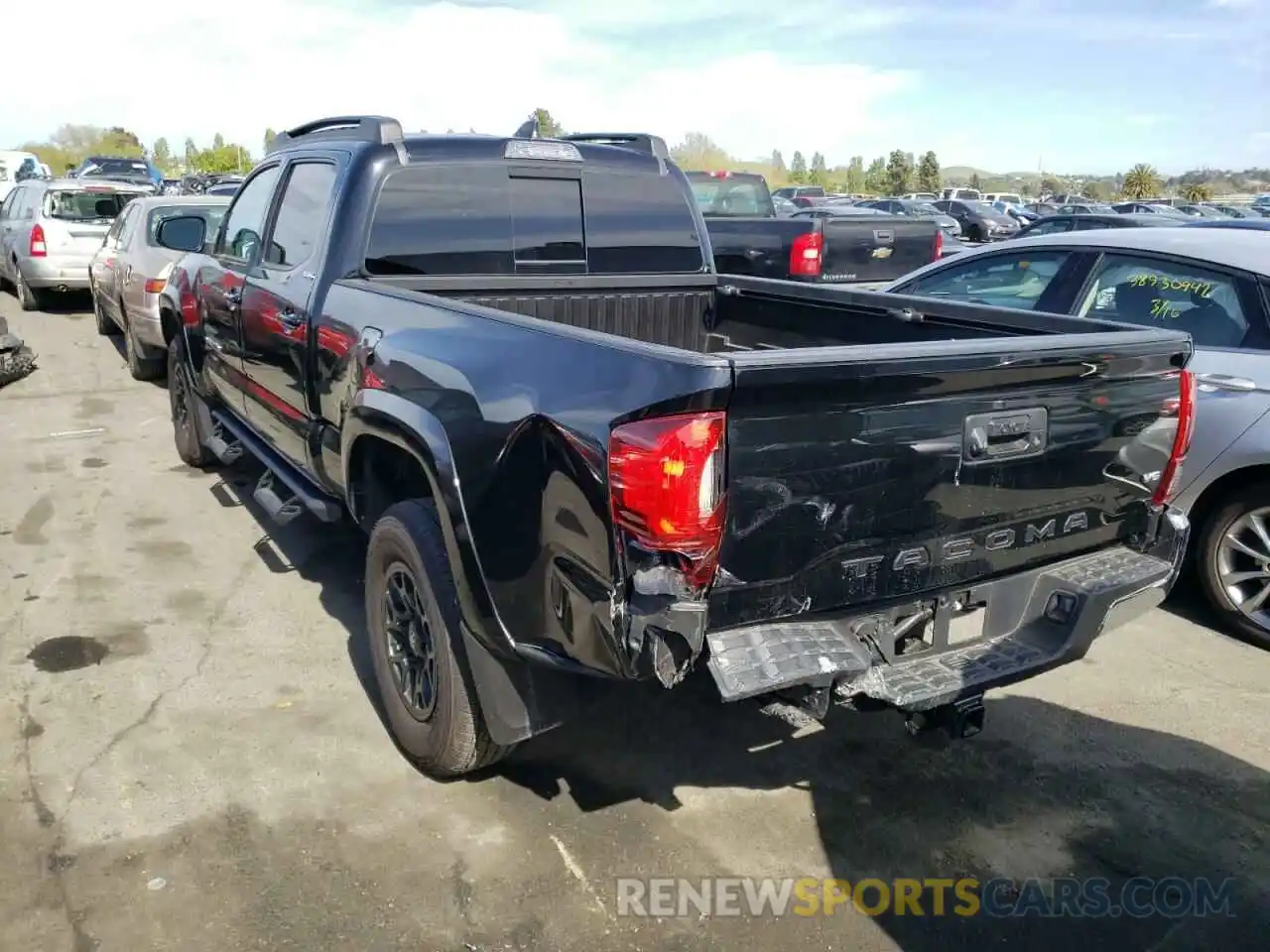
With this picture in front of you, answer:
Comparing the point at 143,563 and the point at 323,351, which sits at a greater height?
the point at 323,351

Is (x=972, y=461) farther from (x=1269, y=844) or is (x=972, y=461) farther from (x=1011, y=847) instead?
(x=1269, y=844)

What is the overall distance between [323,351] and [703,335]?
71.4 inches

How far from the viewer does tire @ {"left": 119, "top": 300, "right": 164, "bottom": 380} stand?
9727mm

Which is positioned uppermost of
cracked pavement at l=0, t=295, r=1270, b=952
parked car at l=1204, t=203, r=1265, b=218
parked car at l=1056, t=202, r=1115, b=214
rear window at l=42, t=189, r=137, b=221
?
rear window at l=42, t=189, r=137, b=221

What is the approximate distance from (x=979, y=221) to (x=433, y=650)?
1131 inches

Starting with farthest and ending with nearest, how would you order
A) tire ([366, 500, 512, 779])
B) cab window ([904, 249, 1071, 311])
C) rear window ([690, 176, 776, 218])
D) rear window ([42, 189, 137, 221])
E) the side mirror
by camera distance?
1. rear window ([690, 176, 776, 218])
2. rear window ([42, 189, 137, 221])
3. the side mirror
4. cab window ([904, 249, 1071, 311])
5. tire ([366, 500, 512, 779])

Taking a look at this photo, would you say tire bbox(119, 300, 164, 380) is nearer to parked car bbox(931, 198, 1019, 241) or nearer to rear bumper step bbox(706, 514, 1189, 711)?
rear bumper step bbox(706, 514, 1189, 711)

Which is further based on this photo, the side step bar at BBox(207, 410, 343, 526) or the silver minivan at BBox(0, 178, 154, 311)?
the silver minivan at BBox(0, 178, 154, 311)

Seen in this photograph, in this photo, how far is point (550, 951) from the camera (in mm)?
2738

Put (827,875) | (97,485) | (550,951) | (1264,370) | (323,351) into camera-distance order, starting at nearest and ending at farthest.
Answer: (550,951) < (827,875) < (323,351) < (1264,370) < (97,485)

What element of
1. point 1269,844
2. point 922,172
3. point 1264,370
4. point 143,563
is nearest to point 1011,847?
point 1269,844

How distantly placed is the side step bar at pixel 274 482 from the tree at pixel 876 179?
76.9 metres

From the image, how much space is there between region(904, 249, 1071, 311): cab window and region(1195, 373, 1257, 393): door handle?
1029mm

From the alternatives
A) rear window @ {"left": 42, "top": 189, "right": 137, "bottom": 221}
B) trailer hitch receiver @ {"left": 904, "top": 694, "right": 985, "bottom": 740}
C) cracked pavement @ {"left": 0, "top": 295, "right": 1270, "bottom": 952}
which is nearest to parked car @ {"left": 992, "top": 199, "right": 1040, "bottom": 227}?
rear window @ {"left": 42, "top": 189, "right": 137, "bottom": 221}
